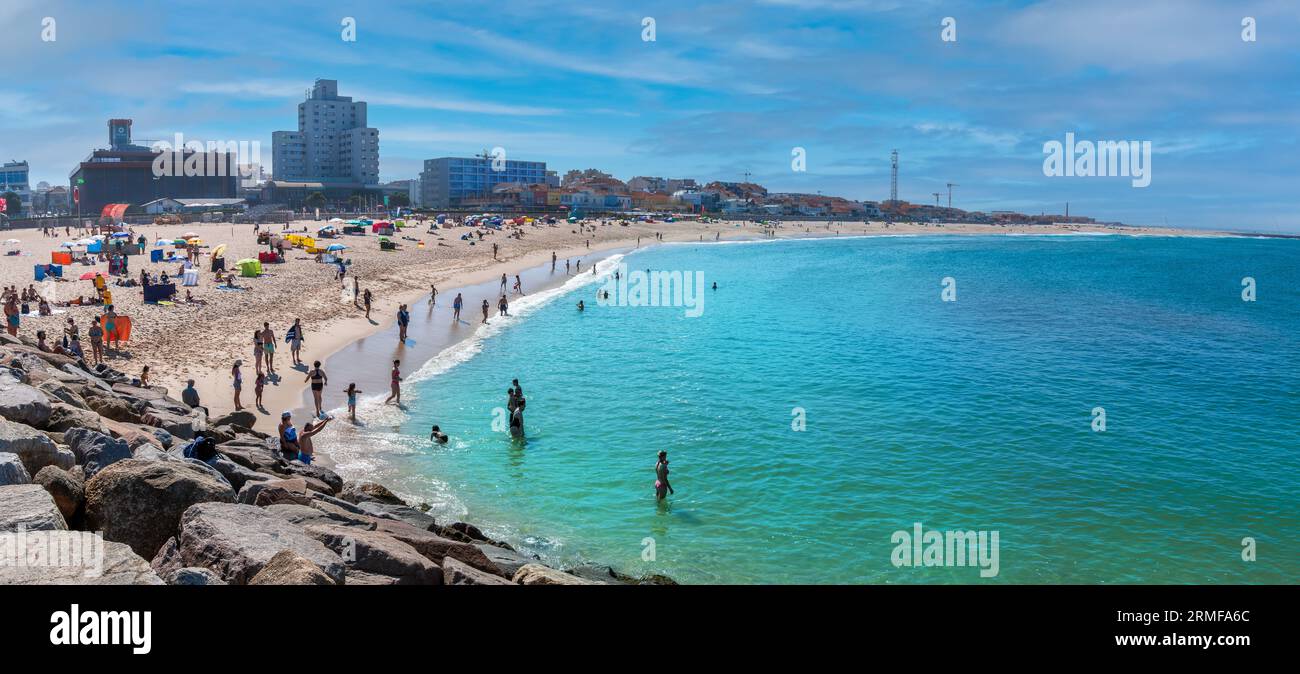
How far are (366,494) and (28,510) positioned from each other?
674cm

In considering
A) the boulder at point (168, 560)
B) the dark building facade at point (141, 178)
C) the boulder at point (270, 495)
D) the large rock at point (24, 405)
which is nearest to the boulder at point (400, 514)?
the boulder at point (270, 495)

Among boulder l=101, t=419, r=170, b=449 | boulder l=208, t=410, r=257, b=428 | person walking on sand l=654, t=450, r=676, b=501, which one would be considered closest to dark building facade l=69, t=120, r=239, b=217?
boulder l=208, t=410, r=257, b=428

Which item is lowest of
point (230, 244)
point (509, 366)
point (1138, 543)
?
point (1138, 543)

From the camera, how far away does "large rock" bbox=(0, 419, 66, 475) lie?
916 centimetres

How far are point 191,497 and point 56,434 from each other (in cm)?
342

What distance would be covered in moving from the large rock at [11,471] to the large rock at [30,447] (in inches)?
24.5

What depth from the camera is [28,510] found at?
24.0ft

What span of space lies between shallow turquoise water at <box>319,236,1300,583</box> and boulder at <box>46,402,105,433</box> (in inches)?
237

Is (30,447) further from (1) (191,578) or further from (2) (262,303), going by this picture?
(2) (262,303)

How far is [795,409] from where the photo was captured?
80.6ft

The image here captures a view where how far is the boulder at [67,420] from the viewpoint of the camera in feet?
37.8

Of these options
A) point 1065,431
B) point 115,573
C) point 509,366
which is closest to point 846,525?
point 1065,431

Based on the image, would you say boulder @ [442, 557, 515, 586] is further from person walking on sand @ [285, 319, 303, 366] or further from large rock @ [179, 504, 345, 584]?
person walking on sand @ [285, 319, 303, 366]
